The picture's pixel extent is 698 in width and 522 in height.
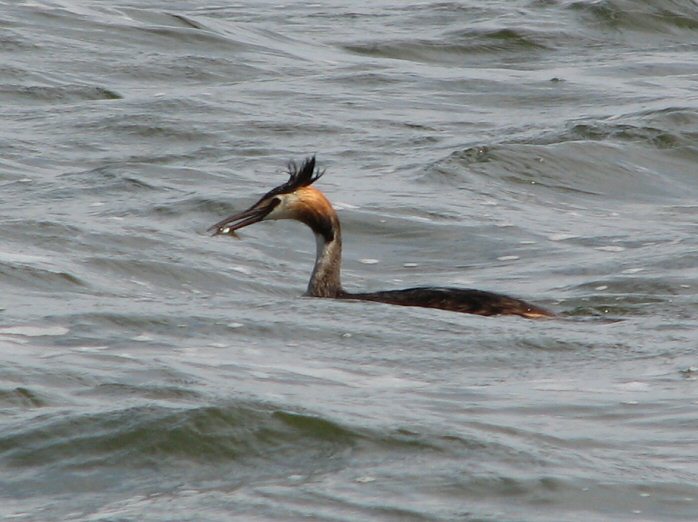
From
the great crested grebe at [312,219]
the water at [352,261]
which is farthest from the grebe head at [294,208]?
the water at [352,261]

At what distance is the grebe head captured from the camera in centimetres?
1181

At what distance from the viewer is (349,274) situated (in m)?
13.4

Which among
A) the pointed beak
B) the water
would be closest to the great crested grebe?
the pointed beak

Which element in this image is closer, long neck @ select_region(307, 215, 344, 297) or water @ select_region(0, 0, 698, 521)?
water @ select_region(0, 0, 698, 521)

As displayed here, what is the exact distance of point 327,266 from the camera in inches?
474

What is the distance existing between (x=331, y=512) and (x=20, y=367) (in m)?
2.47

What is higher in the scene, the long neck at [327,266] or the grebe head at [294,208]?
the grebe head at [294,208]

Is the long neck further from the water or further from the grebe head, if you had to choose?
the water

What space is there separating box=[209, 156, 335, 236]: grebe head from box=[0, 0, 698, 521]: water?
52 cm

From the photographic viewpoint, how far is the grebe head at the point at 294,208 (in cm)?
1181

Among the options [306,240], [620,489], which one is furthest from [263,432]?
[306,240]

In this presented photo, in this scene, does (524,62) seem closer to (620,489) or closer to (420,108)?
(420,108)

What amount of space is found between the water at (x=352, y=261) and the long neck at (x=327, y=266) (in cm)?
41

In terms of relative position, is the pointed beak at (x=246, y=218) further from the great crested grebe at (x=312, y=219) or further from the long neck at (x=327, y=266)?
the long neck at (x=327, y=266)
